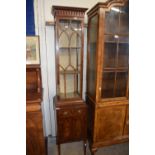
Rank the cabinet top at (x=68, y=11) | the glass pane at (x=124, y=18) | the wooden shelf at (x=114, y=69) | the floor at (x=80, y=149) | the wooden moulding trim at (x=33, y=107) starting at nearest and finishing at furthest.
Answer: the wooden moulding trim at (x=33, y=107) < the cabinet top at (x=68, y=11) < the glass pane at (x=124, y=18) < the wooden shelf at (x=114, y=69) < the floor at (x=80, y=149)

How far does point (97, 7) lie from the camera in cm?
168

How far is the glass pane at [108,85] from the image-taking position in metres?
1.95

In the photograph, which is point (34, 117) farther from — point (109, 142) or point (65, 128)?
point (109, 142)

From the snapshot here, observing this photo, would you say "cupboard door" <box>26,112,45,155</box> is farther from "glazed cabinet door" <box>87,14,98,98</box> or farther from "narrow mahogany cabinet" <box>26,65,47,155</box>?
"glazed cabinet door" <box>87,14,98,98</box>

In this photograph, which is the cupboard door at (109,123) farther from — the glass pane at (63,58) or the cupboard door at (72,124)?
the glass pane at (63,58)

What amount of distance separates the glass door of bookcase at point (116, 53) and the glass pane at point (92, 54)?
132 millimetres

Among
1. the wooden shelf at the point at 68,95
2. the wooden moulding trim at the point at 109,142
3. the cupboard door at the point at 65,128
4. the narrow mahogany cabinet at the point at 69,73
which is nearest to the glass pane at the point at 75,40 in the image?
the narrow mahogany cabinet at the point at 69,73

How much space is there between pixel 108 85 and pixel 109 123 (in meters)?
0.52

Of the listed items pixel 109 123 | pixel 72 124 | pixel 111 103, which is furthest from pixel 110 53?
pixel 72 124

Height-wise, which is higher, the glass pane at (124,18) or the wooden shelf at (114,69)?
the glass pane at (124,18)

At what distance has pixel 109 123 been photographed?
2.01 metres

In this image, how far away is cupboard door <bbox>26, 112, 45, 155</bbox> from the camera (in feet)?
4.97
